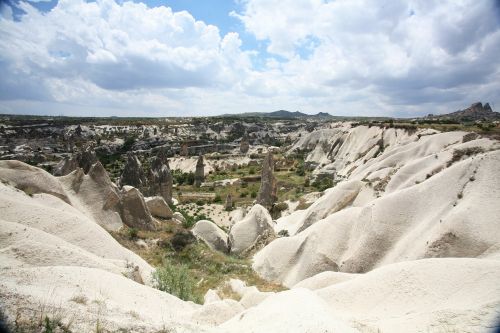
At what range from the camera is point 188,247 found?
2242 centimetres

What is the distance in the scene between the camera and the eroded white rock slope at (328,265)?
8336mm

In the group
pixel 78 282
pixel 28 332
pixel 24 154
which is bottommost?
pixel 24 154

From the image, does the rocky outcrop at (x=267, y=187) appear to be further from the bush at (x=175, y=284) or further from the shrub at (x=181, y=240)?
the bush at (x=175, y=284)

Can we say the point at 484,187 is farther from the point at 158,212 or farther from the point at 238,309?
the point at 158,212

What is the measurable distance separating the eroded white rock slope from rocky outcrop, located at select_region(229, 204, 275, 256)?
394 centimetres

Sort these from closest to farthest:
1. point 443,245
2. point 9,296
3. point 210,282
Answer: point 9,296, point 443,245, point 210,282

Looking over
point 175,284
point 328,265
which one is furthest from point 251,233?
point 175,284

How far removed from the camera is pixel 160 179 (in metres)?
40.7

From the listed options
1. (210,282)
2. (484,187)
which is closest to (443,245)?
(484,187)

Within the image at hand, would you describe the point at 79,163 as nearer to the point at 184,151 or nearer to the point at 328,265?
the point at 328,265

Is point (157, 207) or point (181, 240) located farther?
point (157, 207)

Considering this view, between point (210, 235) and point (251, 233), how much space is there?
2987 millimetres

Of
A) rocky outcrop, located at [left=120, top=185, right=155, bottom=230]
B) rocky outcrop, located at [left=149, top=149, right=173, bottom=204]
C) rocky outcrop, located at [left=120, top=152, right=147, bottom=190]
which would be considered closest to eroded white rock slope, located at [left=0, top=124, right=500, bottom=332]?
rocky outcrop, located at [left=120, top=185, right=155, bottom=230]

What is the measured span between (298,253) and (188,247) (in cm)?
677
